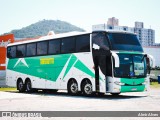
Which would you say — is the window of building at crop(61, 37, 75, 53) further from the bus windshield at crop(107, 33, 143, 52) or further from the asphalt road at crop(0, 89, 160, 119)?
the asphalt road at crop(0, 89, 160, 119)

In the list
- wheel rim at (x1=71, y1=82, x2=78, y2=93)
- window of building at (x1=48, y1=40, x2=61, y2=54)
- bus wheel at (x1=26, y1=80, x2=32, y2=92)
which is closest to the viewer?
wheel rim at (x1=71, y1=82, x2=78, y2=93)

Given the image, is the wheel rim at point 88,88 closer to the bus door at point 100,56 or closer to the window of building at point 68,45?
the bus door at point 100,56

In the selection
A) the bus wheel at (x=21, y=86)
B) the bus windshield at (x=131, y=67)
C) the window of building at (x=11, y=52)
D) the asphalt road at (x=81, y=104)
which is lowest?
the asphalt road at (x=81, y=104)

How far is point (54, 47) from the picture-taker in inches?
904

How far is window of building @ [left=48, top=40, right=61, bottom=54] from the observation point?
22.6m

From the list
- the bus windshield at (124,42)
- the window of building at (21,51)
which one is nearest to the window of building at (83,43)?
the bus windshield at (124,42)

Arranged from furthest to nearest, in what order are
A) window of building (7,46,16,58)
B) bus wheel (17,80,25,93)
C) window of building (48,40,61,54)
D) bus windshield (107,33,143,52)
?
window of building (7,46,16,58) → bus wheel (17,80,25,93) → window of building (48,40,61,54) → bus windshield (107,33,143,52)

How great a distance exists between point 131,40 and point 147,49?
56620 mm

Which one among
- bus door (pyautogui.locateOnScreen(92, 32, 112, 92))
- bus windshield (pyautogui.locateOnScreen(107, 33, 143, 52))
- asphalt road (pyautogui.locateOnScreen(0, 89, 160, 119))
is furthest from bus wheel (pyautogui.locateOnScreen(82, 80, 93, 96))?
bus windshield (pyautogui.locateOnScreen(107, 33, 143, 52))

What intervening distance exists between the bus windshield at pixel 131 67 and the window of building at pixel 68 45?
3.75 meters

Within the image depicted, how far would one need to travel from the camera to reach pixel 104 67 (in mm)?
18750

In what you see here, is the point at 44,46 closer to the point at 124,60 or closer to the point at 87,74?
the point at 87,74

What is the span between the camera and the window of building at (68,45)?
834 inches

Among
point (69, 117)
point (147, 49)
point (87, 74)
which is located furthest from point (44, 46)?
point (147, 49)
